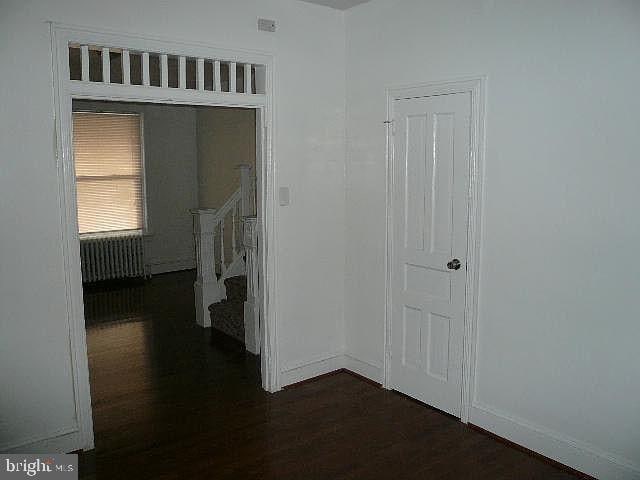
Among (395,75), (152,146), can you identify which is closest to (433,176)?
(395,75)

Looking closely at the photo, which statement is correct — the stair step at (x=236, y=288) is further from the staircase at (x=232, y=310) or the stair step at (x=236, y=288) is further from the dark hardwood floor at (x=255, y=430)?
the dark hardwood floor at (x=255, y=430)

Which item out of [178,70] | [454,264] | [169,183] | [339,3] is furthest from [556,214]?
[169,183]

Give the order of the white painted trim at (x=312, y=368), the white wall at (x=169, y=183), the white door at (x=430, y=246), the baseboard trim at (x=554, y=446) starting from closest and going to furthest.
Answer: the baseboard trim at (x=554, y=446) → the white door at (x=430, y=246) → the white painted trim at (x=312, y=368) → the white wall at (x=169, y=183)

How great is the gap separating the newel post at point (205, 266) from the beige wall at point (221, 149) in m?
1.88

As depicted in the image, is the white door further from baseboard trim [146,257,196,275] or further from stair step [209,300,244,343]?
baseboard trim [146,257,196,275]

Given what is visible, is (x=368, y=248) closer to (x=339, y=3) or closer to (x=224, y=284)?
(x=339, y=3)

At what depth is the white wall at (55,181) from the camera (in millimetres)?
→ 2971

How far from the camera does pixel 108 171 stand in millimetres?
7789

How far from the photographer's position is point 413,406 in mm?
3930

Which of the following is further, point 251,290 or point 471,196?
point 251,290

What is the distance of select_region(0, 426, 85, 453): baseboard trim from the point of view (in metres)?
3.09

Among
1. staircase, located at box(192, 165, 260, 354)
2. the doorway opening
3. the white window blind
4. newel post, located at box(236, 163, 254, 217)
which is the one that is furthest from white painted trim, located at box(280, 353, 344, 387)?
the white window blind

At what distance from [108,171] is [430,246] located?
18.0 ft

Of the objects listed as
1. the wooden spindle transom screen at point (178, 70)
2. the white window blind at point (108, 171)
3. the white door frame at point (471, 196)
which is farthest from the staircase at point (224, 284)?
the white window blind at point (108, 171)
